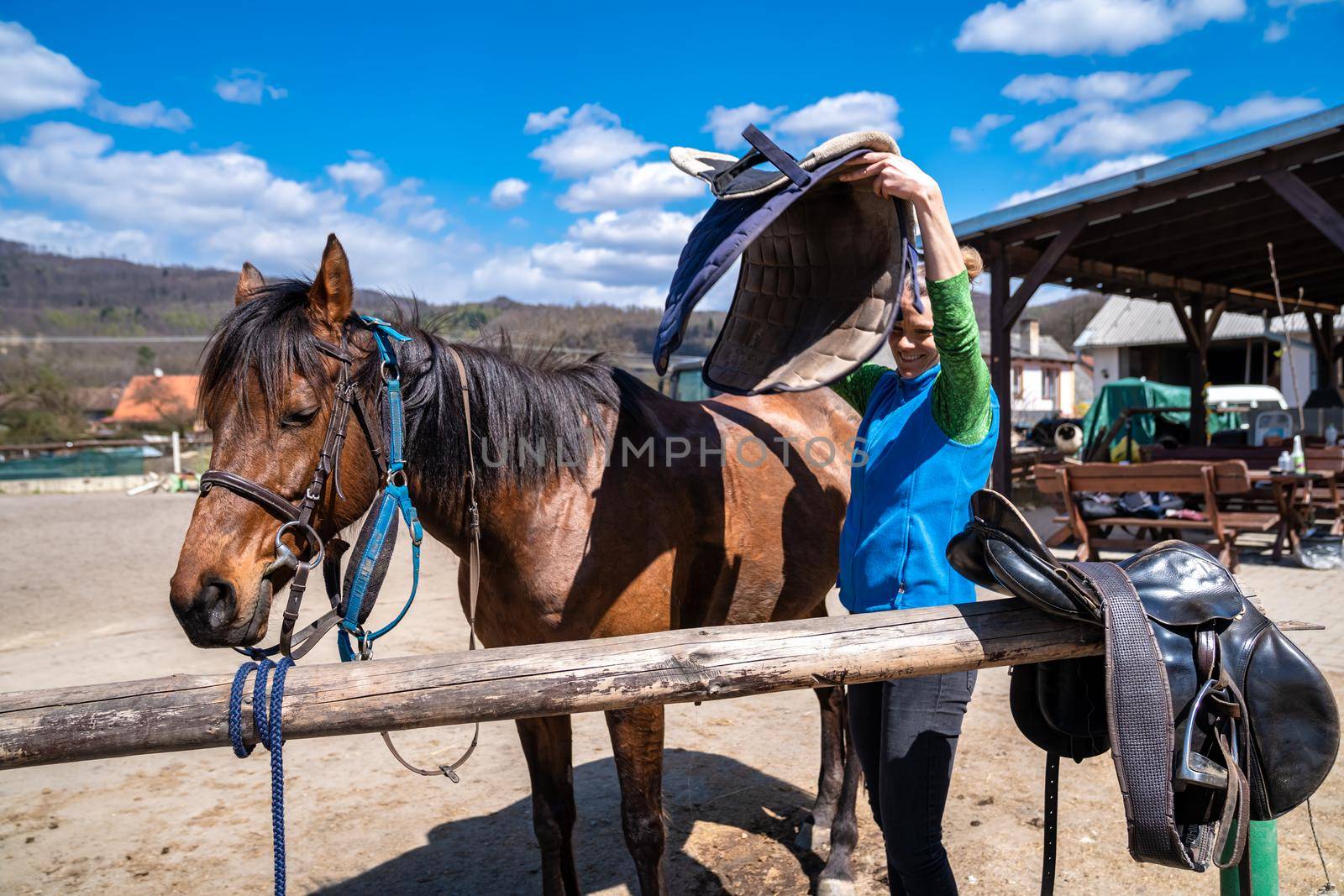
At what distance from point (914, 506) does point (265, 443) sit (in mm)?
1491

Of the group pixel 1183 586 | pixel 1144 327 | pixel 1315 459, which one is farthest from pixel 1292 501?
pixel 1144 327

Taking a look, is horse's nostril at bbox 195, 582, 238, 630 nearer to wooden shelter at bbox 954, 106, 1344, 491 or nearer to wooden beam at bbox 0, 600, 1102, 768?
wooden beam at bbox 0, 600, 1102, 768

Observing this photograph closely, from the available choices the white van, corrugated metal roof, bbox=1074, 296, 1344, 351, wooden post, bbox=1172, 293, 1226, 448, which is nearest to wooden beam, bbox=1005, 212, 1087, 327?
wooden post, bbox=1172, 293, 1226, 448

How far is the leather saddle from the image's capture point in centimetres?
144

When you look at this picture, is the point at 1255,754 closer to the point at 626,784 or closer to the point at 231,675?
the point at 626,784

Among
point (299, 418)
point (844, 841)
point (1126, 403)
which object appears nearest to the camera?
point (299, 418)

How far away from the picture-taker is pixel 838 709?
10.8 ft

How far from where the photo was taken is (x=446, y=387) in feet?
7.20

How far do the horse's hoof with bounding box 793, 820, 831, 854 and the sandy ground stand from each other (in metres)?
0.06

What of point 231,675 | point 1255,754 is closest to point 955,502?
point 1255,754

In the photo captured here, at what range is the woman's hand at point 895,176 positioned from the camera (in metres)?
1.74

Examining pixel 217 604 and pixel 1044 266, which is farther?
pixel 1044 266

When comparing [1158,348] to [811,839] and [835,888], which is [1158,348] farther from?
[835,888]

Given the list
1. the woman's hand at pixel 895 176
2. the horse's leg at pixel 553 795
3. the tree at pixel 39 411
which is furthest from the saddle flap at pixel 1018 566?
the tree at pixel 39 411
